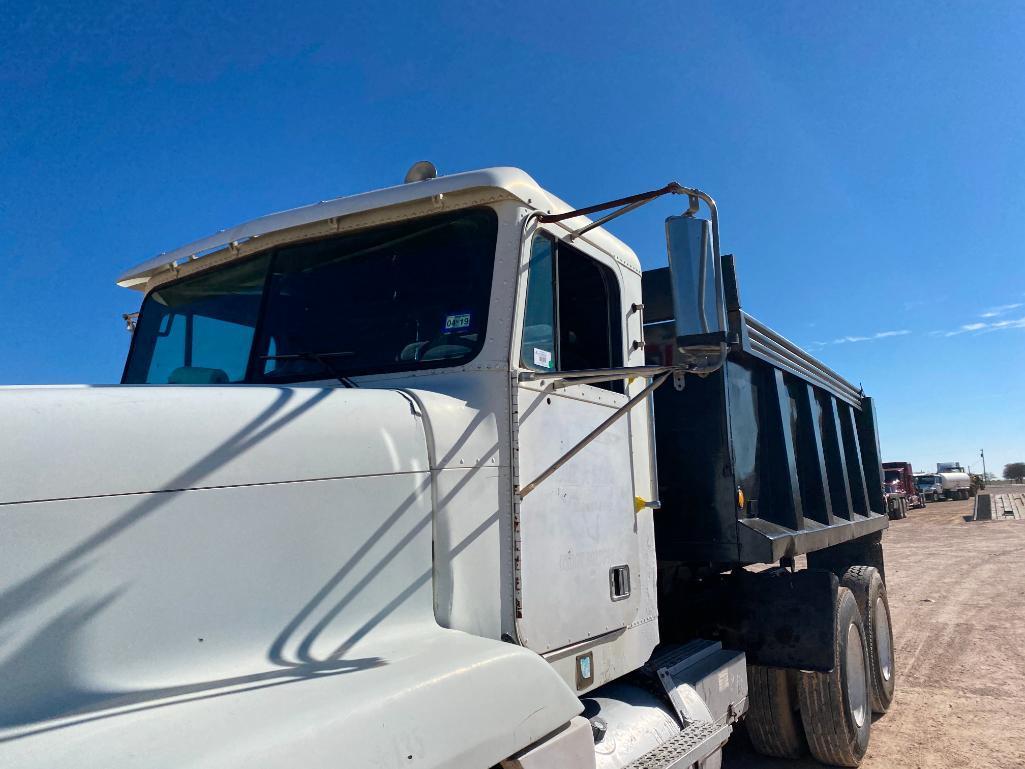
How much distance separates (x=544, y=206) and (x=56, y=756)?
7.06 feet

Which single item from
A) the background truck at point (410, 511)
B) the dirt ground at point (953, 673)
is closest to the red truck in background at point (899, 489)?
the dirt ground at point (953, 673)

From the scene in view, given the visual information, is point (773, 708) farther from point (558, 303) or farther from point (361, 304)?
point (361, 304)

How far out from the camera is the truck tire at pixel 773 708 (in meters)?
4.69

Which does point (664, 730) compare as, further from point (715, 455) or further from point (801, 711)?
point (801, 711)

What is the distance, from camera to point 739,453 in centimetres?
430

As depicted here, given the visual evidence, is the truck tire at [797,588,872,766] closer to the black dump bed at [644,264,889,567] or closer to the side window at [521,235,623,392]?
the black dump bed at [644,264,889,567]

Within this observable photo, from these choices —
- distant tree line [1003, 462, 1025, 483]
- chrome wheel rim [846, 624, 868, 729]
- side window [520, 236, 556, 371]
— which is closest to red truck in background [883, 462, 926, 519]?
chrome wheel rim [846, 624, 868, 729]

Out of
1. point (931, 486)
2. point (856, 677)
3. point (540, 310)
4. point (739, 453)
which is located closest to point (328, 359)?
point (540, 310)

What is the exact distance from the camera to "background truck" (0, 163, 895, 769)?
1.53 meters

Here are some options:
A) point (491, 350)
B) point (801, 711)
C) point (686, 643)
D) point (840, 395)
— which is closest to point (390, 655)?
point (491, 350)

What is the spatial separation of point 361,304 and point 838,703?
389cm

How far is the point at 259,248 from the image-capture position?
297cm

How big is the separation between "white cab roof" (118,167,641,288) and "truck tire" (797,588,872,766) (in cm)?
302


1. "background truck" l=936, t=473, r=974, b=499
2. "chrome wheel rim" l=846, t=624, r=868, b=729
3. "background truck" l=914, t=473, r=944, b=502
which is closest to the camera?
"chrome wheel rim" l=846, t=624, r=868, b=729
